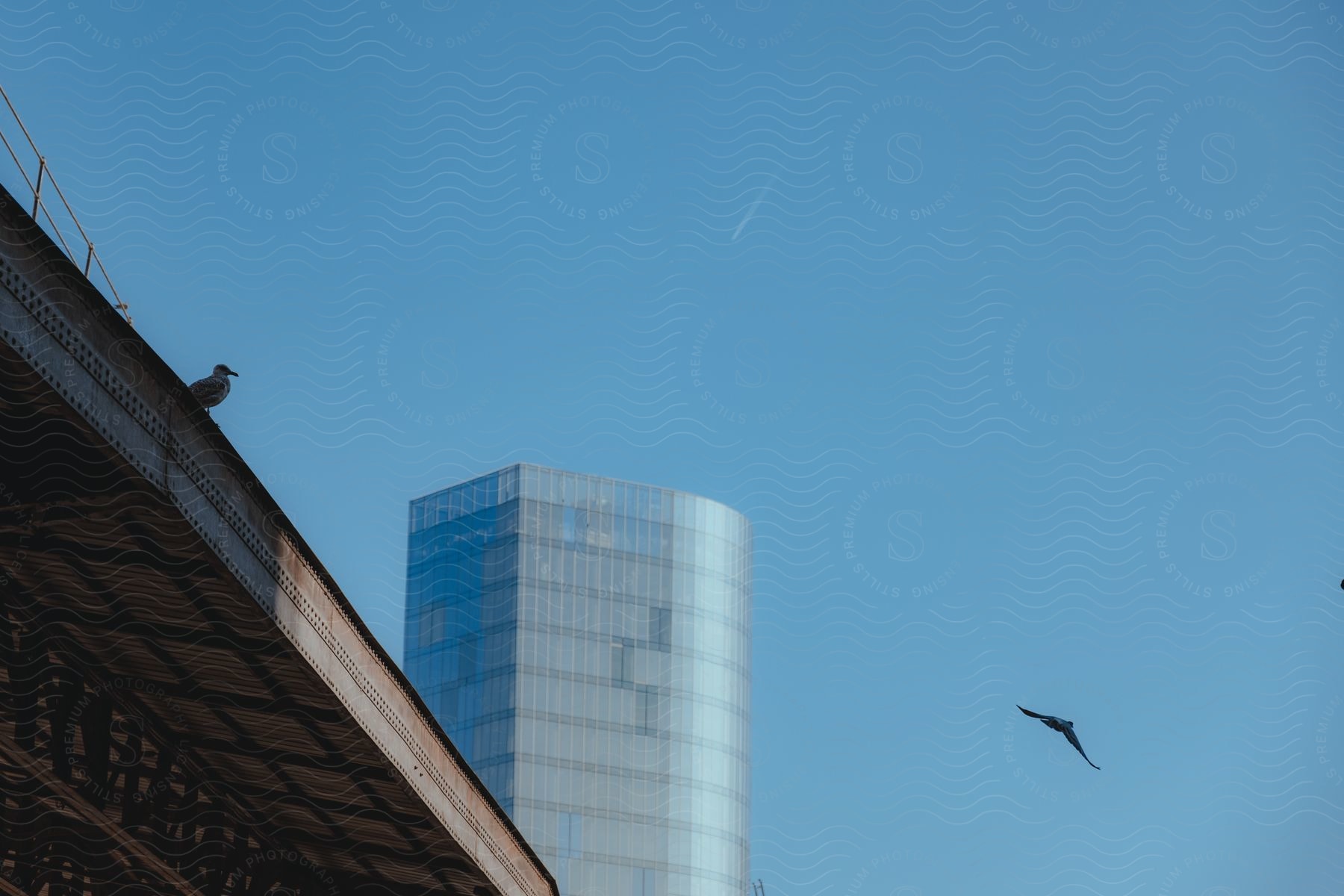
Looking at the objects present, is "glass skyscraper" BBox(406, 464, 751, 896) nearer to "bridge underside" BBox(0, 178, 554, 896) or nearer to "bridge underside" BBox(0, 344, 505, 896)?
"bridge underside" BBox(0, 178, 554, 896)

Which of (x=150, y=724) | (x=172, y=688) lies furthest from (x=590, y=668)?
(x=172, y=688)

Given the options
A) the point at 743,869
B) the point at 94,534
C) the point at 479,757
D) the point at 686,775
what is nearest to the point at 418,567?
the point at 479,757

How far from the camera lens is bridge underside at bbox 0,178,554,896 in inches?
617

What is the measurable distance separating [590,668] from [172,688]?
106m

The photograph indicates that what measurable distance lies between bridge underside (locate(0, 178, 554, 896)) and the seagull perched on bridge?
88.2 inches

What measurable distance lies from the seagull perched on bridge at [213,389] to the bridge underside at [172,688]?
2240 mm

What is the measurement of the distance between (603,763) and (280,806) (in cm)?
10259

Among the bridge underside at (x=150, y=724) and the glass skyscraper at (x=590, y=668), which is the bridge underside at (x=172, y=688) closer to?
the bridge underside at (x=150, y=724)

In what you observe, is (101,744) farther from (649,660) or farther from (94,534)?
(649,660)

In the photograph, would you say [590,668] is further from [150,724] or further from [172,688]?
[172,688]

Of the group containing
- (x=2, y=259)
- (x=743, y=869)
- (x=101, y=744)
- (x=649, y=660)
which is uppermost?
(x=649, y=660)

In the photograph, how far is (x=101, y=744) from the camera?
20969mm

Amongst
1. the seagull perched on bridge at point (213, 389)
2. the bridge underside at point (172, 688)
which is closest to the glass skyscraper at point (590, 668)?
the bridge underside at point (172, 688)

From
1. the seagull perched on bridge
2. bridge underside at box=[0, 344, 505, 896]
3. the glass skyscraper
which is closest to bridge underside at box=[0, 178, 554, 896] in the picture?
bridge underside at box=[0, 344, 505, 896]
